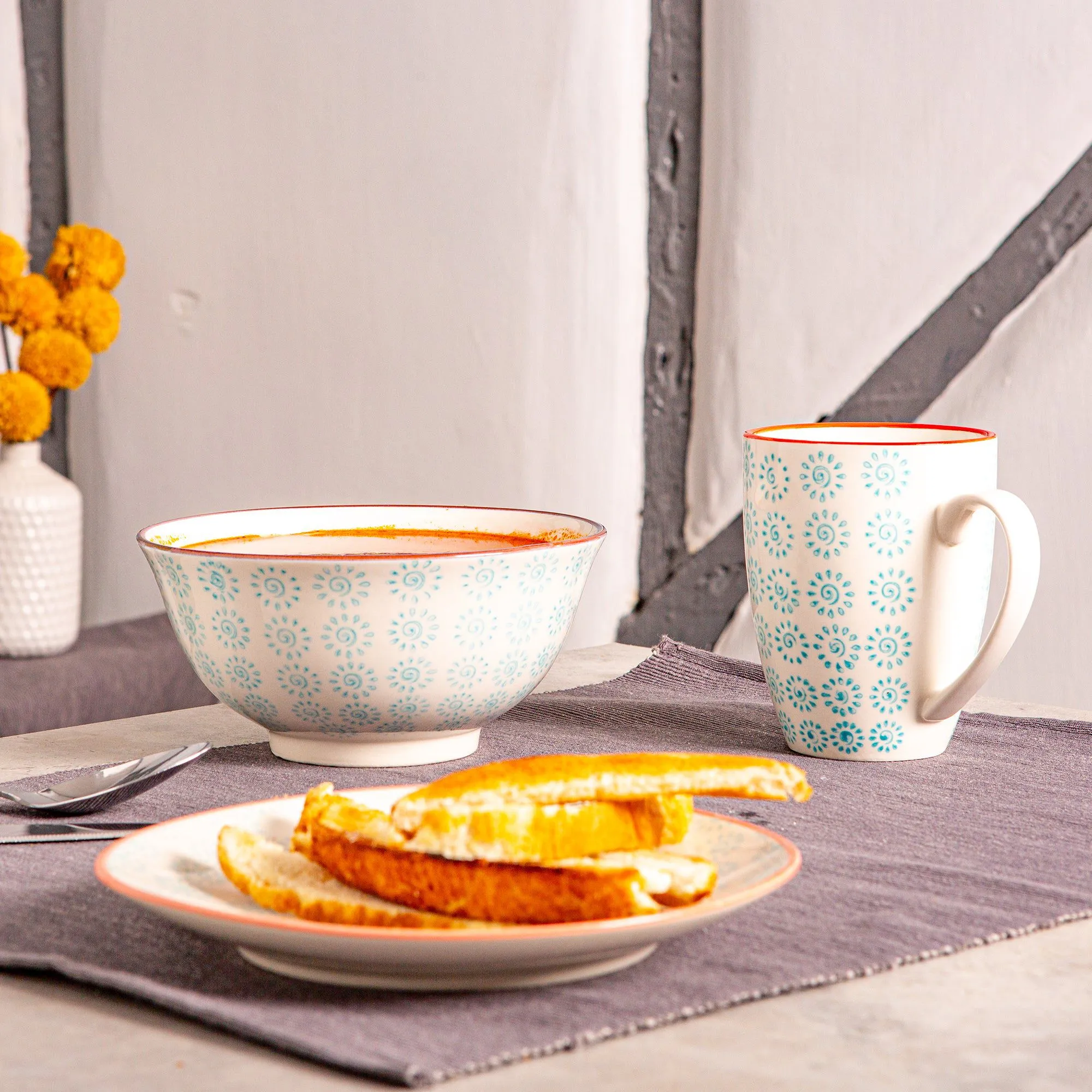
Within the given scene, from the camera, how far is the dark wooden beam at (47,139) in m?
2.16

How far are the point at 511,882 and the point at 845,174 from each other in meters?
1.37

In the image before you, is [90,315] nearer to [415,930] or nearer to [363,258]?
[363,258]

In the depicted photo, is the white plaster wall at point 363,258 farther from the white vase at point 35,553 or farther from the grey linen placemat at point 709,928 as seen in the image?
the grey linen placemat at point 709,928

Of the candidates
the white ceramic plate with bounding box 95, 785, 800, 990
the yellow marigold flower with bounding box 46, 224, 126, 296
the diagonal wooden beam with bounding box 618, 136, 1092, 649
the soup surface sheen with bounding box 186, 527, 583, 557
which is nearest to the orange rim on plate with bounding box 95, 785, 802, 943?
the white ceramic plate with bounding box 95, 785, 800, 990

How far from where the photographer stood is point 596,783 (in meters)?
0.47

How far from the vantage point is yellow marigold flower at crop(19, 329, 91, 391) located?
171 cm

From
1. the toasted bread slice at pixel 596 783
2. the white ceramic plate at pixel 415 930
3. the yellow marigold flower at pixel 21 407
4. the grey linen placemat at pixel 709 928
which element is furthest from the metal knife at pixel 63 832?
the yellow marigold flower at pixel 21 407

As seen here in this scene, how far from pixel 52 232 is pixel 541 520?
163 cm

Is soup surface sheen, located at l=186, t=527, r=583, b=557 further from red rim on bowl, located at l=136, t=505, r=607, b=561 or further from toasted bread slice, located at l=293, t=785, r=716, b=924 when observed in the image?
toasted bread slice, located at l=293, t=785, r=716, b=924

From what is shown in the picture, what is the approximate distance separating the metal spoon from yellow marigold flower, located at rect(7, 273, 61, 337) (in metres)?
1.08

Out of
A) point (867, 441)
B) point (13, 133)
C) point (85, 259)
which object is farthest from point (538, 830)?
point (13, 133)

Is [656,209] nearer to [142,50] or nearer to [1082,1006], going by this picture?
[142,50]

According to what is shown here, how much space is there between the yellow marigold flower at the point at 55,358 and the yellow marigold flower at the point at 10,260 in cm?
7

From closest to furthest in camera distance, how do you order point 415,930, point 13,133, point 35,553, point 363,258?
1. point 415,930
2. point 35,553
3. point 363,258
4. point 13,133
